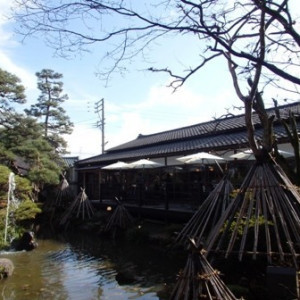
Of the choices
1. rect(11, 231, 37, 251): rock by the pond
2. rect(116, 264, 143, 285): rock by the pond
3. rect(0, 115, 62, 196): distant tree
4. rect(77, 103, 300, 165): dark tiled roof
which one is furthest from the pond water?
rect(0, 115, 62, 196): distant tree

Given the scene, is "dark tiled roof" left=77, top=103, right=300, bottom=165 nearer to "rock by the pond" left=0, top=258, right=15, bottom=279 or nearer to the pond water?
the pond water

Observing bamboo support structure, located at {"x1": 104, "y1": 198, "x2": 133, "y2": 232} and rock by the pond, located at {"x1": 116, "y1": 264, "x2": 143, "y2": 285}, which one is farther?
bamboo support structure, located at {"x1": 104, "y1": 198, "x2": 133, "y2": 232}

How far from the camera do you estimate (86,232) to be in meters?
18.2

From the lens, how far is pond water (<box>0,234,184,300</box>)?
8.48m

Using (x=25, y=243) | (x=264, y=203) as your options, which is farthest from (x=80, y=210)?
(x=264, y=203)

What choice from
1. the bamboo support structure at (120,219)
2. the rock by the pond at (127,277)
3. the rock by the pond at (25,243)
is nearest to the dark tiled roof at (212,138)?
the bamboo support structure at (120,219)

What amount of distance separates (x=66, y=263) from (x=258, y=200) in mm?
8342

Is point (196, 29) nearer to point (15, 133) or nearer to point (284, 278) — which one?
point (284, 278)

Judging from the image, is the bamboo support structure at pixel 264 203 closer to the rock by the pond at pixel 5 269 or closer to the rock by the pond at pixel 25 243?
the rock by the pond at pixel 5 269

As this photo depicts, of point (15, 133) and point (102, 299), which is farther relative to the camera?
point (15, 133)

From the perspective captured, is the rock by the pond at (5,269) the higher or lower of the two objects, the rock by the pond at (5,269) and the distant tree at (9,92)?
the lower

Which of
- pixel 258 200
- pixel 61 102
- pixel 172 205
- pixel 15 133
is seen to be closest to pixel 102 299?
pixel 258 200

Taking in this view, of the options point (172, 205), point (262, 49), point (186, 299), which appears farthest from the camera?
point (172, 205)

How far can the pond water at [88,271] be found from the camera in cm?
848
